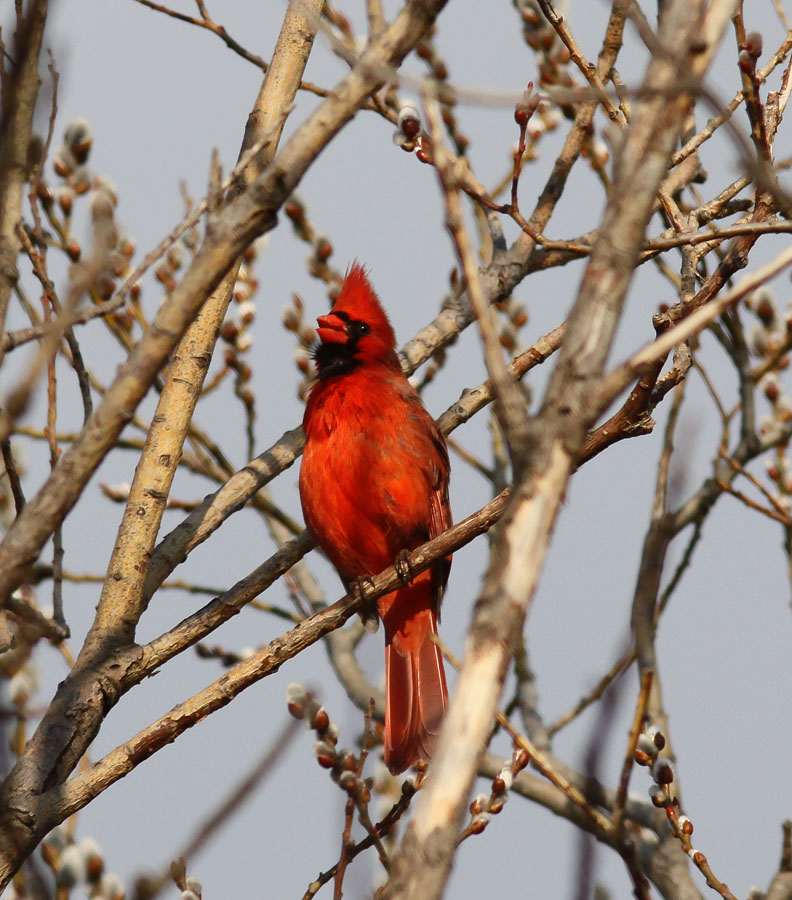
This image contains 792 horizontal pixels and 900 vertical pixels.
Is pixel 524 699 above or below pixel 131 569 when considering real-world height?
above

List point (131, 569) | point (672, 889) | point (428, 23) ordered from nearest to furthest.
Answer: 1. point (428, 23)
2. point (131, 569)
3. point (672, 889)

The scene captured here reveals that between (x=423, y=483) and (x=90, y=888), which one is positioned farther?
(x=423, y=483)

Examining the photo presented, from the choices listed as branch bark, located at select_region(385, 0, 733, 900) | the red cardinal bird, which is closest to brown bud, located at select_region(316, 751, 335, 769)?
the red cardinal bird

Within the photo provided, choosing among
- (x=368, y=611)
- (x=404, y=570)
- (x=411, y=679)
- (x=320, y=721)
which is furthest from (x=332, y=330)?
(x=320, y=721)

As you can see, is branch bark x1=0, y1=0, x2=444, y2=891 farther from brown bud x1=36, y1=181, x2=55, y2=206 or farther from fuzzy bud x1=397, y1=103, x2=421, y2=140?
brown bud x1=36, y1=181, x2=55, y2=206

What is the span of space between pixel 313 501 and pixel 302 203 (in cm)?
187

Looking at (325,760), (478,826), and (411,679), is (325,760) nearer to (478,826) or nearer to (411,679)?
(478,826)

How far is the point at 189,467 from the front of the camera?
4.89 m

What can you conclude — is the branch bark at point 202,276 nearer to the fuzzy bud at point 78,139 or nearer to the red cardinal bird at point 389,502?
the red cardinal bird at point 389,502

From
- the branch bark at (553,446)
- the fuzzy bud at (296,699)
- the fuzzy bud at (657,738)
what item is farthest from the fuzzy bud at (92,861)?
the branch bark at (553,446)

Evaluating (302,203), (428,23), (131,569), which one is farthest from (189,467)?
(428,23)

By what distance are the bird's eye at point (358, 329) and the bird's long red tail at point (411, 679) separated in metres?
1.02

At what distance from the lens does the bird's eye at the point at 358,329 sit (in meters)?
4.85

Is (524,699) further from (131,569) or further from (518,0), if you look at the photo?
(518,0)
